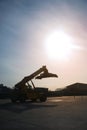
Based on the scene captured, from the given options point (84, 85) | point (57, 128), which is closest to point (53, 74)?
point (57, 128)

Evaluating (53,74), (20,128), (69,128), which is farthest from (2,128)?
(53,74)

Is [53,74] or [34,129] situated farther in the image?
[53,74]

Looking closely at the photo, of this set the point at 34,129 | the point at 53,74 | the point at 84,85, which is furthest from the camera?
the point at 84,85

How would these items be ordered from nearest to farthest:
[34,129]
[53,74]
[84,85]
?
1. [34,129]
2. [53,74]
3. [84,85]

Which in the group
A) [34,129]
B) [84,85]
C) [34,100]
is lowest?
[34,129]

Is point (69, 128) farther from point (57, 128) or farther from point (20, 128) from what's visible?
point (20, 128)

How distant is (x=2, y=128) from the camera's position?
559 inches

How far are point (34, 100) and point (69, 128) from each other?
32041 mm

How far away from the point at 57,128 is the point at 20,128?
1.90 metres

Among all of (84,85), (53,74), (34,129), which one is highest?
(84,85)

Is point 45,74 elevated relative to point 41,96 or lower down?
elevated

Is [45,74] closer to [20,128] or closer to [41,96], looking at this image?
[41,96]

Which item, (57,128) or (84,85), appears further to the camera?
(84,85)

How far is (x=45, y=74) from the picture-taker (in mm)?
44219
